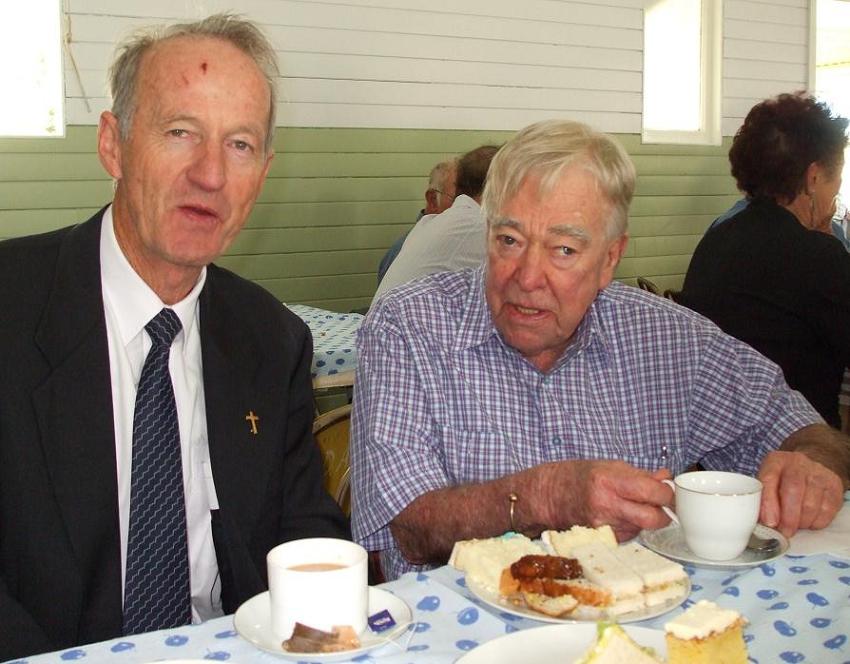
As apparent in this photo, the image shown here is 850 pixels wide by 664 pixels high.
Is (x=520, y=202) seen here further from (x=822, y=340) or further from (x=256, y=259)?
(x=256, y=259)

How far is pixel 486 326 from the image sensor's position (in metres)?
2.07

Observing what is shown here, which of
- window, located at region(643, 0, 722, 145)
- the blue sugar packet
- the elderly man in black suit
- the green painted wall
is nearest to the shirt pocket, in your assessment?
the elderly man in black suit

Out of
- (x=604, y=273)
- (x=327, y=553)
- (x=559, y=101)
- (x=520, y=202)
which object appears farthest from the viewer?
(x=559, y=101)

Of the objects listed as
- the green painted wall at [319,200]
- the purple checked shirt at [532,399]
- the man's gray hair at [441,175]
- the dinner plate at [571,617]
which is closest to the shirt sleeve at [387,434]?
the purple checked shirt at [532,399]

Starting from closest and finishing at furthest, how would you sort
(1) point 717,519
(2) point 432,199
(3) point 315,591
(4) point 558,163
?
(3) point 315,591 → (1) point 717,519 → (4) point 558,163 → (2) point 432,199

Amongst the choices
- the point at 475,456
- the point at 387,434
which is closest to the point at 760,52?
the point at 475,456

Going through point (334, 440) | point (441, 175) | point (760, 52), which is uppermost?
point (760, 52)

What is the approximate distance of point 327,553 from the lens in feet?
3.99

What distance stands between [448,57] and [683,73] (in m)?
2.60

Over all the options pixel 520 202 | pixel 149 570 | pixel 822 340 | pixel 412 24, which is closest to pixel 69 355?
pixel 149 570

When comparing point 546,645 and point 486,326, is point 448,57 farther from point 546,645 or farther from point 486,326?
point 546,645

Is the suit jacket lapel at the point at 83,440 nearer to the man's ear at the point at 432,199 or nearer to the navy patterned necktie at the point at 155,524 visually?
the navy patterned necktie at the point at 155,524

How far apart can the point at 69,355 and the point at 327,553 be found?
2.34ft

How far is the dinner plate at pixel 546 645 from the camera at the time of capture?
112 centimetres
